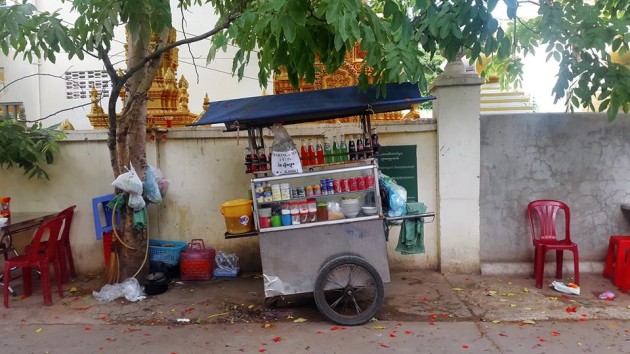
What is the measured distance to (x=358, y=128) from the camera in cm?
587

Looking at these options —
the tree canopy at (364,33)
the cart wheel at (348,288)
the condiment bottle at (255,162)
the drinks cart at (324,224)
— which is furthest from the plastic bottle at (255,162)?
the cart wheel at (348,288)

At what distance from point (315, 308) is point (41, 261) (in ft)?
8.75

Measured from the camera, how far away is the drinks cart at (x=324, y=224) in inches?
169

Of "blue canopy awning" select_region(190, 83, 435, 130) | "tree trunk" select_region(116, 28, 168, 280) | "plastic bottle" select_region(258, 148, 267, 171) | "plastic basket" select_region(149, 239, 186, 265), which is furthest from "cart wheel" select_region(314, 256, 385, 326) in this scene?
"tree trunk" select_region(116, 28, 168, 280)

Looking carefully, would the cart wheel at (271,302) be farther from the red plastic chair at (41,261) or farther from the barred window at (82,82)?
the barred window at (82,82)

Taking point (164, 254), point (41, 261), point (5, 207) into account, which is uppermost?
point (5, 207)

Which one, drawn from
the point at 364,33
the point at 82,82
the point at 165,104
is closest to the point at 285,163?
the point at 364,33

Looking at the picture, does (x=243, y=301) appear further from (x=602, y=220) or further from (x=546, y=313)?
(x=602, y=220)

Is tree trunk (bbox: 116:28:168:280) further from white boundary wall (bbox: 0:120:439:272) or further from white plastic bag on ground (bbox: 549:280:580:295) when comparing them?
white plastic bag on ground (bbox: 549:280:580:295)

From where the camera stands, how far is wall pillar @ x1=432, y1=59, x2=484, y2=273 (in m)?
5.66

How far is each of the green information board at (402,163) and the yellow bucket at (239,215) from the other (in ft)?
6.54

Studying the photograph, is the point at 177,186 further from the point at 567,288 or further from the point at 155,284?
the point at 567,288

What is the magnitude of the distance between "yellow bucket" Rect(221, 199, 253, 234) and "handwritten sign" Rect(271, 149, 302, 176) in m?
0.42

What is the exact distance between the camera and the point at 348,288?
4.35m
